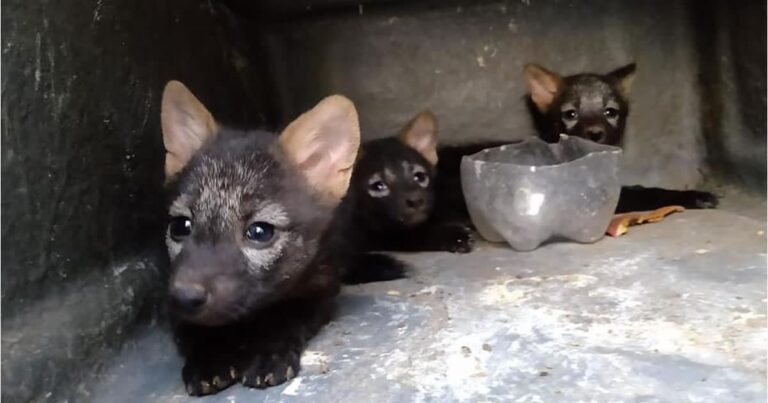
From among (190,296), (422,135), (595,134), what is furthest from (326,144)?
(595,134)

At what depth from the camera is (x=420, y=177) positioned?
291 centimetres

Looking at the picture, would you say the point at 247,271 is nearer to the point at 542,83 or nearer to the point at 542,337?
the point at 542,337

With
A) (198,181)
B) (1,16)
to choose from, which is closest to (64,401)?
(198,181)

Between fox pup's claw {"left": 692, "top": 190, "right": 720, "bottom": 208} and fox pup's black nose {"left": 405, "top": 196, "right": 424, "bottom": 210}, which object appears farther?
fox pup's claw {"left": 692, "top": 190, "right": 720, "bottom": 208}

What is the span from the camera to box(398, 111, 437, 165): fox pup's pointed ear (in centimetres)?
306

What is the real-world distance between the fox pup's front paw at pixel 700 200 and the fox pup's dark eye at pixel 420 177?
917 mm

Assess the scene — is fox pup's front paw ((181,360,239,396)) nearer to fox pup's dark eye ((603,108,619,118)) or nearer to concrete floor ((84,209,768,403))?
concrete floor ((84,209,768,403))

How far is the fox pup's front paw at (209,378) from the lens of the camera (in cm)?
170

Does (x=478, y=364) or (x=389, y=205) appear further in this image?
(x=389, y=205)

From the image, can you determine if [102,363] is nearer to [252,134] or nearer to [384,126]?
[252,134]

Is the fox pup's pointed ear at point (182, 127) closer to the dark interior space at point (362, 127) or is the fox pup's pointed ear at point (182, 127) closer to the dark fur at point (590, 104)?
the dark interior space at point (362, 127)

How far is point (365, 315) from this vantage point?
211cm

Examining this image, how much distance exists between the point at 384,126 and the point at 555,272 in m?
1.36

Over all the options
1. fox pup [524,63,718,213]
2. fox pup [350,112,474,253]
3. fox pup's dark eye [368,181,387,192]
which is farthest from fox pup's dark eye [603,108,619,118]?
fox pup's dark eye [368,181,387,192]
